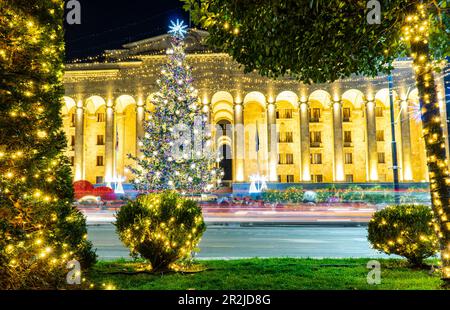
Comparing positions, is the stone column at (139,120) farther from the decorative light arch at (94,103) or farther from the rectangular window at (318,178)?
the rectangular window at (318,178)

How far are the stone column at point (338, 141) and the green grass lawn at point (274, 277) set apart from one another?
35052 mm

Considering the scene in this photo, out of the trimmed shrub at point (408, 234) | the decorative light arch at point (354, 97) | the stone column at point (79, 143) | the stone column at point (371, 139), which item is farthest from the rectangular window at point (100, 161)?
the trimmed shrub at point (408, 234)

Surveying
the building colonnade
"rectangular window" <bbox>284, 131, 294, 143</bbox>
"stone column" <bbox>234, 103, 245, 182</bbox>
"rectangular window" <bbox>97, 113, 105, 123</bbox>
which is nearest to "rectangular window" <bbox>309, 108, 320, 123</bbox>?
the building colonnade

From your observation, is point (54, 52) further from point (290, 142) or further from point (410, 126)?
point (410, 126)

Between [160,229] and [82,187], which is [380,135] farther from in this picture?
[160,229]

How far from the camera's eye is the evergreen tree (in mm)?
5148

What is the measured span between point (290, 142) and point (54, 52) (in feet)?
142

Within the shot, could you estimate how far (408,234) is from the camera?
770 centimetres

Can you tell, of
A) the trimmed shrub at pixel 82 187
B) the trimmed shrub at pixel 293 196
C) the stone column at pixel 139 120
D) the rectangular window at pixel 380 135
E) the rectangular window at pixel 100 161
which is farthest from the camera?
the rectangular window at pixel 100 161

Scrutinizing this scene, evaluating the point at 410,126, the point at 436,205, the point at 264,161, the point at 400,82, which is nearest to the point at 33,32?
the point at 436,205

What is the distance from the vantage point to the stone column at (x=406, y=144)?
41.7 meters

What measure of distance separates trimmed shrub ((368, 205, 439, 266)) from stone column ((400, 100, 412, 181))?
37550 millimetres

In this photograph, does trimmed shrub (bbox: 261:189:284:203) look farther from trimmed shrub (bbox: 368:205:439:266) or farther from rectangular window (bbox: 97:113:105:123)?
rectangular window (bbox: 97:113:105:123)

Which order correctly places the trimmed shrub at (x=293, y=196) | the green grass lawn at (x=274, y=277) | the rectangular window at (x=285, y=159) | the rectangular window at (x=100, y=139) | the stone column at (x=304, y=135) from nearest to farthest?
the green grass lawn at (x=274, y=277) < the trimmed shrub at (x=293, y=196) < the stone column at (x=304, y=135) < the rectangular window at (x=285, y=159) < the rectangular window at (x=100, y=139)
